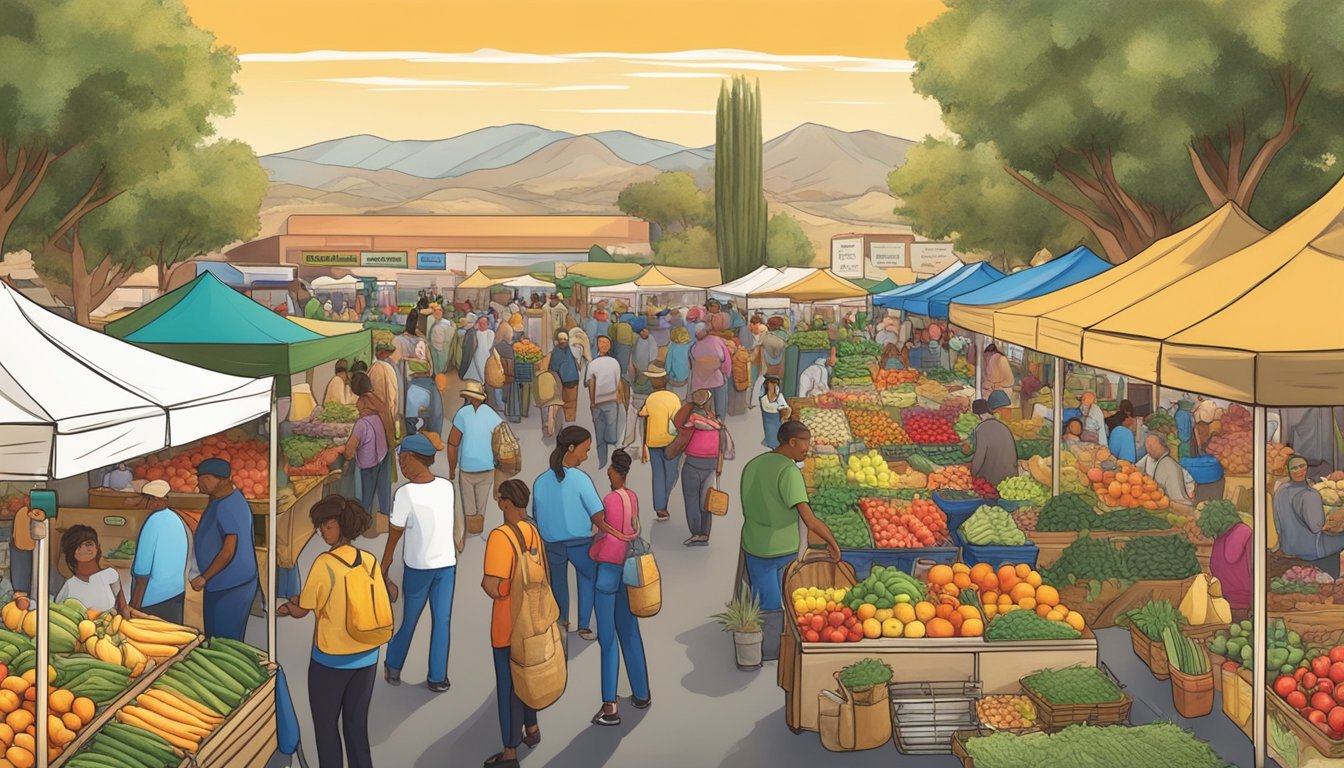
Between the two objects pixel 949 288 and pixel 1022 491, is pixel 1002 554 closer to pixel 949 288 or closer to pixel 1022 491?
pixel 1022 491

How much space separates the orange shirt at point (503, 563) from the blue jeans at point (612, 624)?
891mm

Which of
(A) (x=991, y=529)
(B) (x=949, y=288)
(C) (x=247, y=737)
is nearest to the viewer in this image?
(C) (x=247, y=737)

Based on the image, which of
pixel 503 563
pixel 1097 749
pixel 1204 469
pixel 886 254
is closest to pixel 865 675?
pixel 1097 749

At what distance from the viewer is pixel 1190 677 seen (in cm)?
731

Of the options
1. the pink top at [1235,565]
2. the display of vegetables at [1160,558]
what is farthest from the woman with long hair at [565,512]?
the pink top at [1235,565]

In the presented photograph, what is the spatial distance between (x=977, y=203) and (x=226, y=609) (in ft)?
108

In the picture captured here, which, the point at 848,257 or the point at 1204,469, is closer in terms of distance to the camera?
the point at 1204,469

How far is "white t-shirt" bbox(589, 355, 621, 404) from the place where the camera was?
542 inches

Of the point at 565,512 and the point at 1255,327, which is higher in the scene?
the point at 1255,327

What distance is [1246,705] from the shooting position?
6891 mm

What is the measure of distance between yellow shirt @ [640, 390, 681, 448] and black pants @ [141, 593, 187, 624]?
5.13m

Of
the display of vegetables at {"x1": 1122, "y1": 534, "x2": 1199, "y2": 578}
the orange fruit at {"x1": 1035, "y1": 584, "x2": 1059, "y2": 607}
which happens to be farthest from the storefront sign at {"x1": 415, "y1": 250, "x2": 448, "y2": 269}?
the orange fruit at {"x1": 1035, "y1": 584, "x2": 1059, "y2": 607}

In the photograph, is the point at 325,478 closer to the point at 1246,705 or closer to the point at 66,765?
the point at 66,765

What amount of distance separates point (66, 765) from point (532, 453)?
38.3 ft
